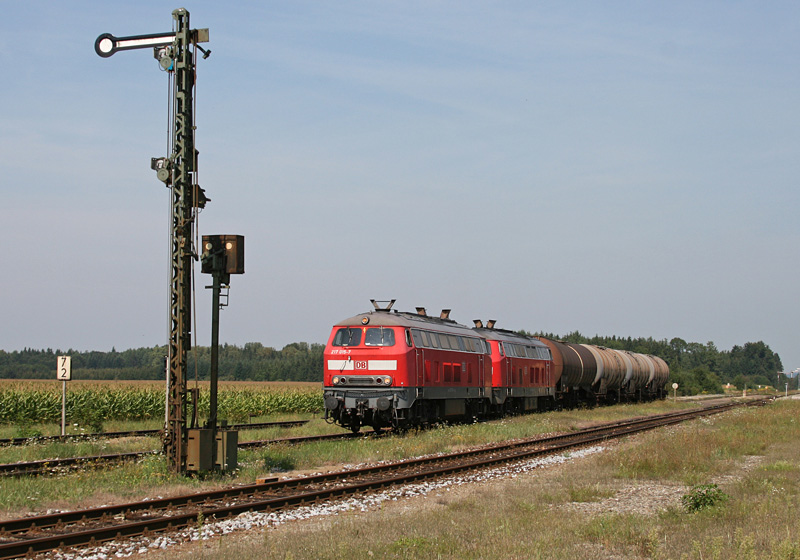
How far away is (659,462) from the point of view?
1806 cm

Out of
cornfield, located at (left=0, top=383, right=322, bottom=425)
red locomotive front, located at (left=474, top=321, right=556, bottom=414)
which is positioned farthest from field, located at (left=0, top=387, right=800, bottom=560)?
cornfield, located at (left=0, top=383, right=322, bottom=425)

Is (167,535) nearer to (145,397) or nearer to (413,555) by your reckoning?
(413,555)

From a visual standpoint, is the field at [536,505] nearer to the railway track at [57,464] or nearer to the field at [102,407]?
the railway track at [57,464]

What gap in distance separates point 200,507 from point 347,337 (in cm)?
1221

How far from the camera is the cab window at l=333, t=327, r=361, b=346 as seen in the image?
2394 centimetres

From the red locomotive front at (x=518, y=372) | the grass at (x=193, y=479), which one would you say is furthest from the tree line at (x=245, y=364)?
the grass at (x=193, y=479)

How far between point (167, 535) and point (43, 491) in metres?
4.22

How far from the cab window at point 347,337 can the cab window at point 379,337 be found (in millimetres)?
309

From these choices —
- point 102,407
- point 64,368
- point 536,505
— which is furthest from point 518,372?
point 536,505

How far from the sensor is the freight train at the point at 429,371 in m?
23.3

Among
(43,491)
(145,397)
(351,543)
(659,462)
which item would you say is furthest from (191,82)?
(145,397)

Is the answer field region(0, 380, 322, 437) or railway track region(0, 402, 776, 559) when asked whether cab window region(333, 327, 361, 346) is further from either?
field region(0, 380, 322, 437)

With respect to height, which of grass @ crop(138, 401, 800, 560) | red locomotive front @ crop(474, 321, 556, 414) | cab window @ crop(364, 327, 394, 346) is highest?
cab window @ crop(364, 327, 394, 346)

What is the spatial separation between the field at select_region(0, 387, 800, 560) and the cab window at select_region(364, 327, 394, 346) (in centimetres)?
294
